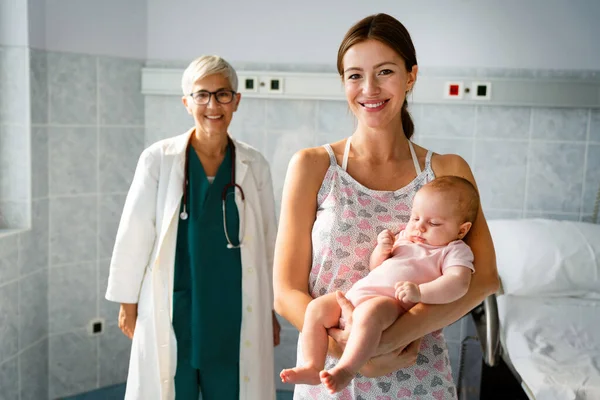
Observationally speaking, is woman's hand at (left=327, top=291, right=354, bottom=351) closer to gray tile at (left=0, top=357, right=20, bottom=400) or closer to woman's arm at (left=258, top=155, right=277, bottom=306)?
woman's arm at (left=258, top=155, right=277, bottom=306)

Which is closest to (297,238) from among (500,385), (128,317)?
(128,317)

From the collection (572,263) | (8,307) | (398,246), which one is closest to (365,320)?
(398,246)

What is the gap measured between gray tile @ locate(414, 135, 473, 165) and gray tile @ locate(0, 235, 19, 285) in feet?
6.07

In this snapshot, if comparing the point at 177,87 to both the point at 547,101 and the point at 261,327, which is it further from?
the point at 547,101

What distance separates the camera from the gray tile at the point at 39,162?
3.05 m

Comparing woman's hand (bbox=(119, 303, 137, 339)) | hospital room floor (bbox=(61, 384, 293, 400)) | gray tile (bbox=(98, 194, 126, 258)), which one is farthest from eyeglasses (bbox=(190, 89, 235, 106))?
hospital room floor (bbox=(61, 384, 293, 400))

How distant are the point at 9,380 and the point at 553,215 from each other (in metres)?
2.54

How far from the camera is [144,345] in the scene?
2529 millimetres

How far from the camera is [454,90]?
3303 millimetres

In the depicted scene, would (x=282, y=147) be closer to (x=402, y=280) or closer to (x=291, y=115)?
(x=291, y=115)

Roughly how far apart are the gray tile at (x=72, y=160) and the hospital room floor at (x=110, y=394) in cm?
99

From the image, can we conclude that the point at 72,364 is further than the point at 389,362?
Yes

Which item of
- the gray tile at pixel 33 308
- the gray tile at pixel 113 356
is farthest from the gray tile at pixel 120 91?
the gray tile at pixel 113 356

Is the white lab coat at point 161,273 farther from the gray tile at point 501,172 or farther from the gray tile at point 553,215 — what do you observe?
the gray tile at point 553,215
